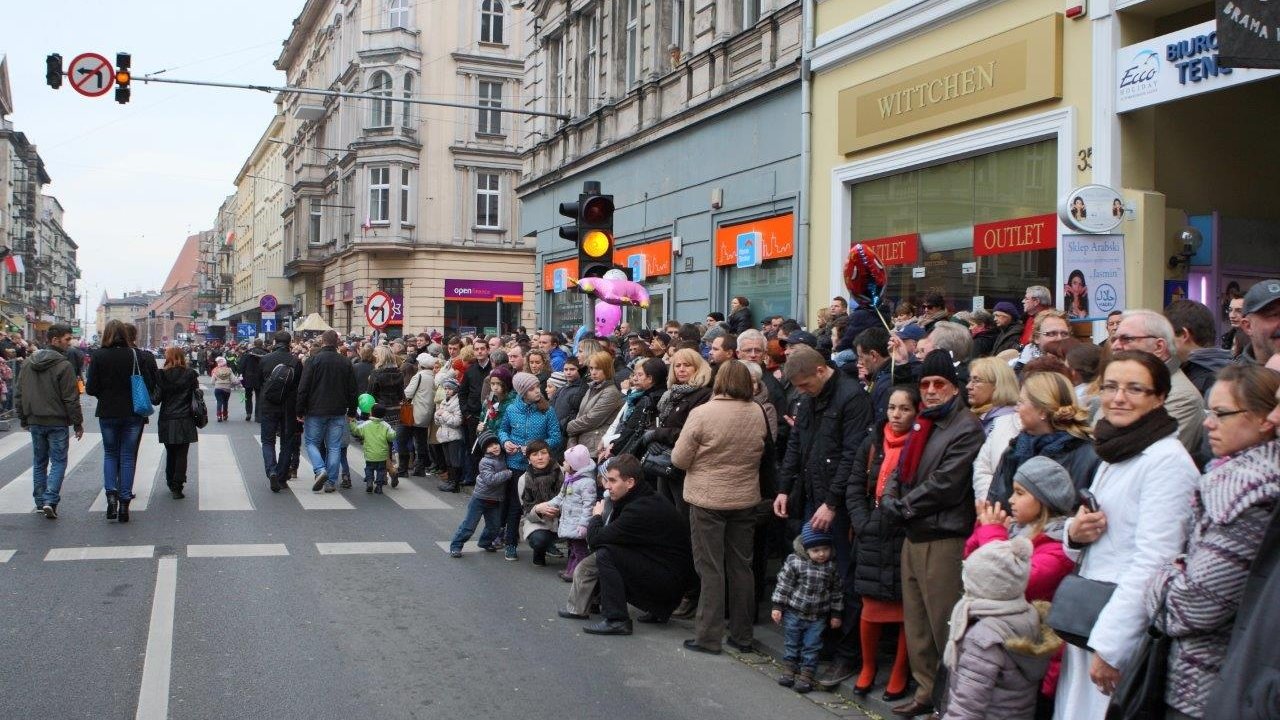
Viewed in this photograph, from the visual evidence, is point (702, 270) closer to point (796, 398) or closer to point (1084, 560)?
point (796, 398)

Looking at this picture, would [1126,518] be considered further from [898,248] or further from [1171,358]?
[898,248]

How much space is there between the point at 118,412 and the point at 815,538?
7.96m

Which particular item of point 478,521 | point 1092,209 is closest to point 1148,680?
point 478,521

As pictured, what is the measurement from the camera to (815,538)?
689cm

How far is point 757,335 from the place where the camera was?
29.8ft

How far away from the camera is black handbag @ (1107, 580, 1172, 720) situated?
379cm

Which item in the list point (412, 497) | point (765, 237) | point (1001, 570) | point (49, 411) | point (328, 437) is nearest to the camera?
point (1001, 570)

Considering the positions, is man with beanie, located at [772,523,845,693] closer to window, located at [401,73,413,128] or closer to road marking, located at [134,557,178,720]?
road marking, located at [134,557,178,720]

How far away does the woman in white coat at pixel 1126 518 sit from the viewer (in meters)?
4.07

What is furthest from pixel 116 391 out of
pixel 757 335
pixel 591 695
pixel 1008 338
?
pixel 1008 338

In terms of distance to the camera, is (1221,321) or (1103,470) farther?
(1221,321)

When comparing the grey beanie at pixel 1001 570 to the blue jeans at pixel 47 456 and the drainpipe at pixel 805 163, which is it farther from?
the drainpipe at pixel 805 163

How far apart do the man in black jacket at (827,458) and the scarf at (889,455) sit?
0.31 meters

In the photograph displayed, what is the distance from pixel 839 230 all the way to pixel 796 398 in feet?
25.9
